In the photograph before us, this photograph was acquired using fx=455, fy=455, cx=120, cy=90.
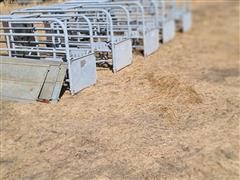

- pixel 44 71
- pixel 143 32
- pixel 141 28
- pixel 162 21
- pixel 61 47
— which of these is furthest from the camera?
pixel 162 21

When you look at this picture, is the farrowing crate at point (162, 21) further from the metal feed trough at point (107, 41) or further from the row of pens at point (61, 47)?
the metal feed trough at point (107, 41)

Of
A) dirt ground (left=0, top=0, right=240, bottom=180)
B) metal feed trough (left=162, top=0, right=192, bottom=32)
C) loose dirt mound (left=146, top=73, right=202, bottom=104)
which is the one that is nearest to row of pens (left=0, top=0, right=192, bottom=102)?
dirt ground (left=0, top=0, right=240, bottom=180)

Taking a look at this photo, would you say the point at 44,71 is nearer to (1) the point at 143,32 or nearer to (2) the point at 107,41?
(2) the point at 107,41

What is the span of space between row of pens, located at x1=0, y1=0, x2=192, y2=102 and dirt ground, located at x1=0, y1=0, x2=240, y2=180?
0.83 feet

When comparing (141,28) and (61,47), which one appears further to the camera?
(141,28)

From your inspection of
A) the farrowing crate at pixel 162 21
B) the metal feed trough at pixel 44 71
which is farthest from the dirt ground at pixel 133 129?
the farrowing crate at pixel 162 21

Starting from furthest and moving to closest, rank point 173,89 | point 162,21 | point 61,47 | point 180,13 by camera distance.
Result: 1. point 180,13
2. point 162,21
3. point 61,47
4. point 173,89

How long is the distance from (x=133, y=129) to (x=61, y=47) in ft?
8.76

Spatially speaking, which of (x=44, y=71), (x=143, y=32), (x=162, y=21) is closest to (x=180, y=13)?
(x=162, y=21)

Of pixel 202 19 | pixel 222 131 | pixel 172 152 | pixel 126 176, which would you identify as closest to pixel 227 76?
pixel 222 131

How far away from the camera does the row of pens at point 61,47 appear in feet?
24.6

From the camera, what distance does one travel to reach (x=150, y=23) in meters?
11.1

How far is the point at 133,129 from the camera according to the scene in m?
6.67

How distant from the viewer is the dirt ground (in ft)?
18.9
